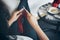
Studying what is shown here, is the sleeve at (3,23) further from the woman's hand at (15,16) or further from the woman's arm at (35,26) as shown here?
the woman's arm at (35,26)

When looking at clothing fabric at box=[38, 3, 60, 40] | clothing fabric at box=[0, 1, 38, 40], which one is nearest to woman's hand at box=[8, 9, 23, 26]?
clothing fabric at box=[0, 1, 38, 40]

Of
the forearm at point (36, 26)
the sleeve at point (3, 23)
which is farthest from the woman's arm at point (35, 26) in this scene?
the sleeve at point (3, 23)

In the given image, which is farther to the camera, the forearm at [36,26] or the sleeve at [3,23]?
the forearm at [36,26]

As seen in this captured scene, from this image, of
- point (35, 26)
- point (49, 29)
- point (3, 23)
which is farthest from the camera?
point (49, 29)

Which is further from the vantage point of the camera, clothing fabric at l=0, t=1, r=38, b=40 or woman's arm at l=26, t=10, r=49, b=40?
woman's arm at l=26, t=10, r=49, b=40

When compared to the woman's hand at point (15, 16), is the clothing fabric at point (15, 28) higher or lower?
lower

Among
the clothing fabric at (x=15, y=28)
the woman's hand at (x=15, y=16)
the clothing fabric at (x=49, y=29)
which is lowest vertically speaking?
the clothing fabric at (x=49, y=29)

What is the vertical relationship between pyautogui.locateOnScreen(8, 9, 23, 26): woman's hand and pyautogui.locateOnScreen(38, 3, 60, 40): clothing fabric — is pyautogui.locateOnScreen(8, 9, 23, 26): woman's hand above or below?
above

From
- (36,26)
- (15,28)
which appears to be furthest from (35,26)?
(15,28)

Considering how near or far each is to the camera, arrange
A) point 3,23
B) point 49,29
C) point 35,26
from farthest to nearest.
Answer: point 49,29 < point 35,26 < point 3,23

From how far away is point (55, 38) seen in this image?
3.66ft

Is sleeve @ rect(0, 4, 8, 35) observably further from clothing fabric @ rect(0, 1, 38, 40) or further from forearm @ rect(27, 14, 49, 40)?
forearm @ rect(27, 14, 49, 40)

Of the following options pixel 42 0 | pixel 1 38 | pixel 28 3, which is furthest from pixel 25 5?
pixel 1 38

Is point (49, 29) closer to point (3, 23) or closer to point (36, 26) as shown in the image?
point (36, 26)
